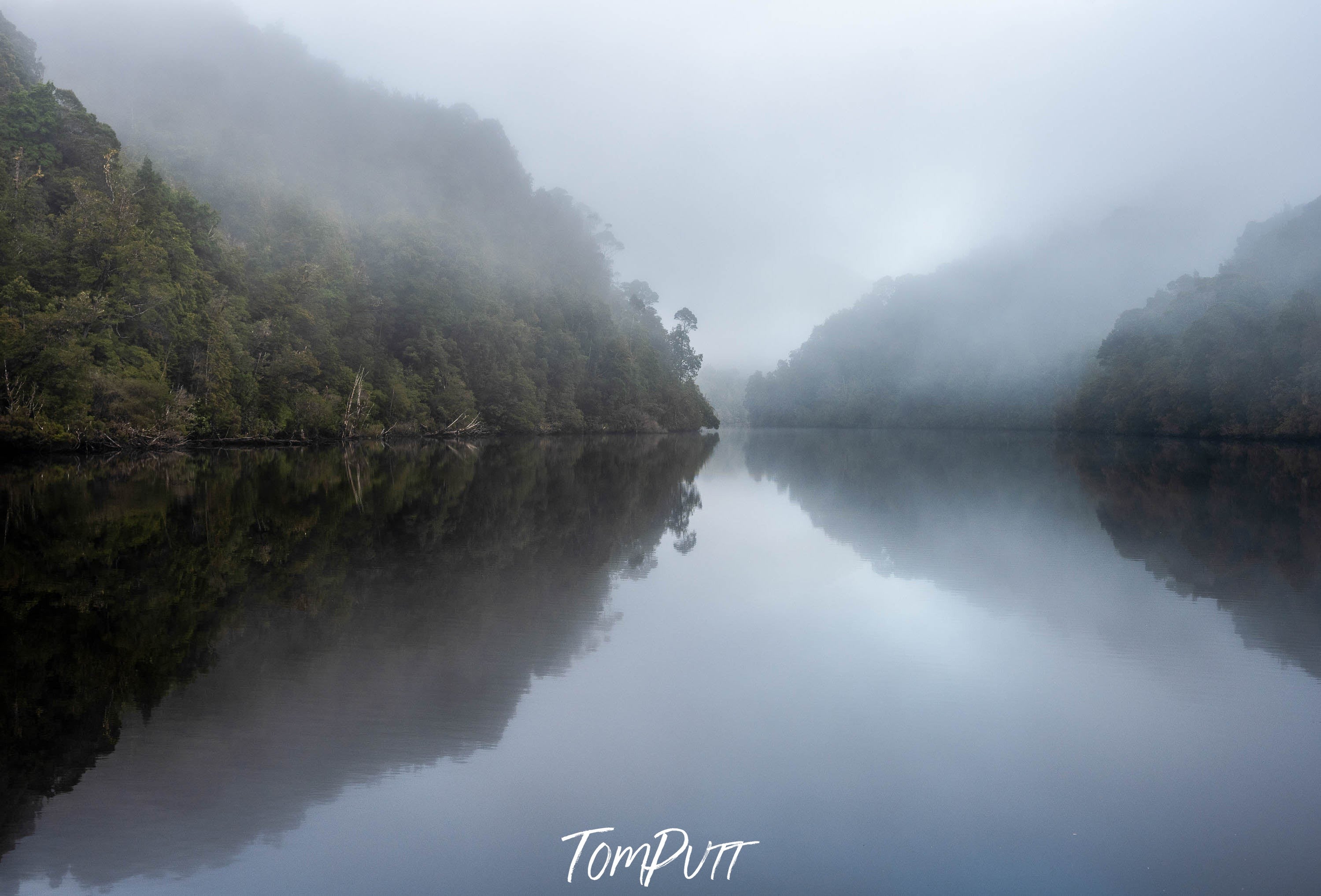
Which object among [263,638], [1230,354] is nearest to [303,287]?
[263,638]

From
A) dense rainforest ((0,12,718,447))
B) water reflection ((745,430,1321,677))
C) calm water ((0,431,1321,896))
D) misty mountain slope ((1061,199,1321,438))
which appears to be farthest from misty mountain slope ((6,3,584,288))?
calm water ((0,431,1321,896))

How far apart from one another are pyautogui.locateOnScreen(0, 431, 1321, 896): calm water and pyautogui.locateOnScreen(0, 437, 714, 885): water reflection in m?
0.03

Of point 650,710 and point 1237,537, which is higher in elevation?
point 1237,537

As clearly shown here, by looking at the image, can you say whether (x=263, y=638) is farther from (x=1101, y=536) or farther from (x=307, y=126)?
(x=307, y=126)

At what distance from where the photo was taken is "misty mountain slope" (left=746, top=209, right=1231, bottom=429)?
102 metres

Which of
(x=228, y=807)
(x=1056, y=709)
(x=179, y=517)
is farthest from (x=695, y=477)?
(x=228, y=807)

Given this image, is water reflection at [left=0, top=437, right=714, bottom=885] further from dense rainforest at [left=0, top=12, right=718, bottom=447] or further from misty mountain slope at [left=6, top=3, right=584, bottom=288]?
misty mountain slope at [left=6, top=3, right=584, bottom=288]

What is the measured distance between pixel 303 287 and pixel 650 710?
41.0m

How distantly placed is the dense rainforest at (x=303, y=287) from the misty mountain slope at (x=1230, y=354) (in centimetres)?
3896

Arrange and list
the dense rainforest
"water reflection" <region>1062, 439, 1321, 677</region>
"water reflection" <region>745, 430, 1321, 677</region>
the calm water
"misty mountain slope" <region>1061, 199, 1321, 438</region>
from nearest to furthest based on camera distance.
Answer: the calm water → "water reflection" <region>1062, 439, 1321, 677</region> → "water reflection" <region>745, 430, 1321, 677</region> → the dense rainforest → "misty mountain slope" <region>1061, 199, 1321, 438</region>

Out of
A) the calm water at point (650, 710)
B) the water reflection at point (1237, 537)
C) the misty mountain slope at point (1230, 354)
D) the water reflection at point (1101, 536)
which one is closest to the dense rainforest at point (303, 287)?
the calm water at point (650, 710)

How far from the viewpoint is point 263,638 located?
5031mm

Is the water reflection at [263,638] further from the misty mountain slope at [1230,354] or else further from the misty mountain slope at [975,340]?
the misty mountain slope at [975,340]

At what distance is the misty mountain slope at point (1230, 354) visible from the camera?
45562 millimetres
